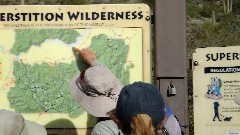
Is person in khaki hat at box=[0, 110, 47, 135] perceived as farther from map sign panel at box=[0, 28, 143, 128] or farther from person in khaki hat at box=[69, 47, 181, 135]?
map sign panel at box=[0, 28, 143, 128]

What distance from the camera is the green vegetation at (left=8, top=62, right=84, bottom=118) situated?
4270 millimetres

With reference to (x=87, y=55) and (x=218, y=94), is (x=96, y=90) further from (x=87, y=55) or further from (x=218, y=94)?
(x=218, y=94)

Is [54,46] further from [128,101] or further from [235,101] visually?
[235,101]

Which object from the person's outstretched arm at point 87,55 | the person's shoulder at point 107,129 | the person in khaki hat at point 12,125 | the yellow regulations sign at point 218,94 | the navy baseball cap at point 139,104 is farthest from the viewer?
the yellow regulations sign at point 218,94

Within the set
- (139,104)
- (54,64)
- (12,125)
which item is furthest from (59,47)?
(139,104)

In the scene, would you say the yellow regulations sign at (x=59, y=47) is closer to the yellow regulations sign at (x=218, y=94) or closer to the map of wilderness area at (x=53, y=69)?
the map of wilderness area at (x=53, y=69)

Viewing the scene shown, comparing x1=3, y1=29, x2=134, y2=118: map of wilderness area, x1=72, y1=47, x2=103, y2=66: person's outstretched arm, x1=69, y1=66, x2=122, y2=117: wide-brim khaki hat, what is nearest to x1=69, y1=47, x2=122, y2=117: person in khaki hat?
x1=69, y1=66, x2=122, y2=117: wide-brim khaki hat

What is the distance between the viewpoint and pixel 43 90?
14.0 feet

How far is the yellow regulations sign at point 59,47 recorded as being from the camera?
14.0 ft

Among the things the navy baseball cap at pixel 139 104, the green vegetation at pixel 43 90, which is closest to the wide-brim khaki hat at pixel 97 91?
the green vegetation at pixel 43 90

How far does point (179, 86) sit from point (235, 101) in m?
1.63

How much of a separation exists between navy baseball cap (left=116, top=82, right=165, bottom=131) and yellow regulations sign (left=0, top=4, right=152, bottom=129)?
5.57ft

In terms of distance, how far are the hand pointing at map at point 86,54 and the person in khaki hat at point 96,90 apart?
1.10 feet

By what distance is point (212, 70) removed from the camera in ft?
18.2
